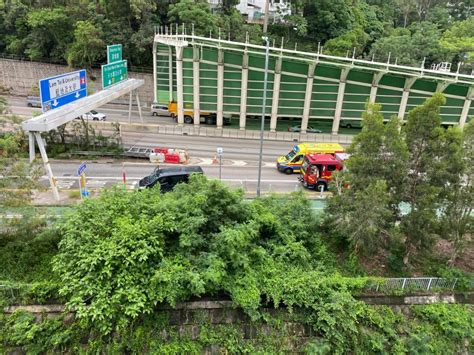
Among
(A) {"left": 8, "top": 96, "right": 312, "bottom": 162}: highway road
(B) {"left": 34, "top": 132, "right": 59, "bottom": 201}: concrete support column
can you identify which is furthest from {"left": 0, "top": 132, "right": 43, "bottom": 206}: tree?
(A) {"left": 8, "top": 96, "right": 312, "bottom": 162}: highway road

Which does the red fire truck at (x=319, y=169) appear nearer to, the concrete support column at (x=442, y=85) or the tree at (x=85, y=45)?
the concrete support column at (x=442, y=85)

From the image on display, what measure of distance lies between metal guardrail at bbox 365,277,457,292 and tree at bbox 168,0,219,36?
36.7 meters

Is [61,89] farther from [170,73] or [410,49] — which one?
[410,49]

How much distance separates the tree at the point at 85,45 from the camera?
1624 inches

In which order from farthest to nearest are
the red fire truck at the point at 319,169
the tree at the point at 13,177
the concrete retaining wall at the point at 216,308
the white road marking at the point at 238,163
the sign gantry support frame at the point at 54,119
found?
1. the white road marking at the point at 238,163
2. the red fire truck at the point at 319,169
3. the sign gantry support frame at the point at 54,119
4. the tree at the point at 13,177
5. the concrete retaining wall at the point at 216,308

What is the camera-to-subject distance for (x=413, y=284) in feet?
42.8

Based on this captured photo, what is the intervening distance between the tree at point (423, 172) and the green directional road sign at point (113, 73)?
22507 mm

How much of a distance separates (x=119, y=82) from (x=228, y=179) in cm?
1328

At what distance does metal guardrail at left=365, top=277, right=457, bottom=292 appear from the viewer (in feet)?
42.5

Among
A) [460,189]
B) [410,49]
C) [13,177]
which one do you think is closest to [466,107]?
[410,49]

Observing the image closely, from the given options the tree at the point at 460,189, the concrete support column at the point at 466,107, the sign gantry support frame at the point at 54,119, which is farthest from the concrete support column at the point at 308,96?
the tree at the point at 460,189

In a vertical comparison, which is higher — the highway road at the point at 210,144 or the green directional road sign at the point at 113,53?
the green directional road sign at the point at 113,53

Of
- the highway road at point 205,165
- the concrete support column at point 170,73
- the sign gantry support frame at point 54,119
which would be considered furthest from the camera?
the concrete support column at point 170,73

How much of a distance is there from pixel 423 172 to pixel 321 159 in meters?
9.89
